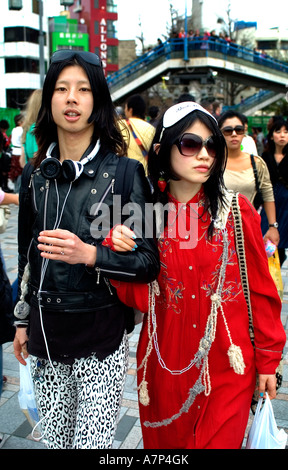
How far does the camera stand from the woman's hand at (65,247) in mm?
1586

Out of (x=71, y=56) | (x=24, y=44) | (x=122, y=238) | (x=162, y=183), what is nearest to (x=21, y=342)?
(x=122, y=238)

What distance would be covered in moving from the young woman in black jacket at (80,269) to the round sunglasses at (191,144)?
183mm

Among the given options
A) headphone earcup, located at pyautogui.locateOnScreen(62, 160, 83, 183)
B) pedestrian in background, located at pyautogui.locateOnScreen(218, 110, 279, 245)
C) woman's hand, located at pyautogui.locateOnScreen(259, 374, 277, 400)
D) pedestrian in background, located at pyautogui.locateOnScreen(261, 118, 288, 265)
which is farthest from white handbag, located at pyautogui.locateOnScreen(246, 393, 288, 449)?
pedestrian in background, located at pyautogui.locateOnScreen(261, 118, 288, 265)

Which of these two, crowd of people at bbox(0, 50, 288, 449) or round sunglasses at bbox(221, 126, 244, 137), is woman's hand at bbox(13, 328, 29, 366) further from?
round sunglasses at bbox(221, 126, 244, 137)

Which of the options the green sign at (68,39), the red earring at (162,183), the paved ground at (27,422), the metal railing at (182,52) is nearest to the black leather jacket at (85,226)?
the red earring at (162,183)

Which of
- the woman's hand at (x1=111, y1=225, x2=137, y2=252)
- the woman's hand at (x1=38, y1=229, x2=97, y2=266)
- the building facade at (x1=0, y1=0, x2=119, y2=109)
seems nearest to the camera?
the woman's hand at (x1=38, y1=229, x2=97, y2=266)

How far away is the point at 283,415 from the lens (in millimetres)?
3170

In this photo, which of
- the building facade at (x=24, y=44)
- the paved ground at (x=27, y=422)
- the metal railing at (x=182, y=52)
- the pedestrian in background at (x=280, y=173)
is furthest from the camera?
the building facade at (x=24, y=44)

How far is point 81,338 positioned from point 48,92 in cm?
97

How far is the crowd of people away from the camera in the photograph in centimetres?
186

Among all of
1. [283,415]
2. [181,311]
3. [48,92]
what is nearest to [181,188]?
[181,311]

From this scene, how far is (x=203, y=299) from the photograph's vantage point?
1.94 meters

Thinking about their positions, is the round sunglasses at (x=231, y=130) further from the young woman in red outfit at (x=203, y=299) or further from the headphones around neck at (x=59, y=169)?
the headphones around neck at (x=59, y=169)

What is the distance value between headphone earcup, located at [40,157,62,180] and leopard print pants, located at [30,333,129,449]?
0.70m
